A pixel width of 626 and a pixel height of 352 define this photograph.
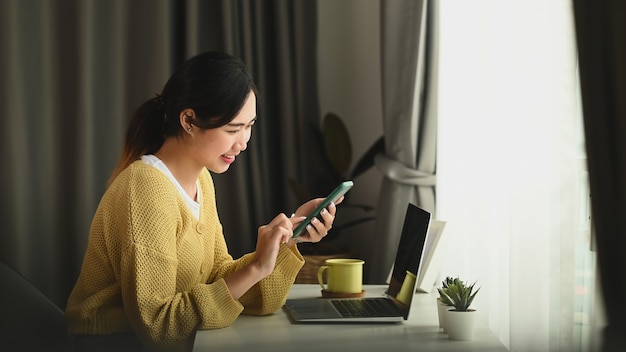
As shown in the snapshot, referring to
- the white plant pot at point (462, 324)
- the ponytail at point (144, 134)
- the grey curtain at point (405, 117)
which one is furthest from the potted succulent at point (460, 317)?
the grey curtain at point (405, 117)

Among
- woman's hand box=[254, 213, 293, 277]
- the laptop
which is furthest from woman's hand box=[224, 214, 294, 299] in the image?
the laptop

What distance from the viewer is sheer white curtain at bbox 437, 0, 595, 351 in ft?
4.52

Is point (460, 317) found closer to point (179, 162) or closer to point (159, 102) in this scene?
point (179, 162)

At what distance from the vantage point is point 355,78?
2.93 meters

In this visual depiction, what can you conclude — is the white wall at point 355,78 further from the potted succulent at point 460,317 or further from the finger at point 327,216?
the potted succulent at point 460,317

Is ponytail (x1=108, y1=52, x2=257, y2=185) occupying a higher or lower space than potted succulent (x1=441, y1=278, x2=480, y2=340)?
higher

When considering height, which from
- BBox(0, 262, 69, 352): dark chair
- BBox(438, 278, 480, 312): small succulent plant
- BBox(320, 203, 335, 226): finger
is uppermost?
BBox(320, 203, 335, 226): finger

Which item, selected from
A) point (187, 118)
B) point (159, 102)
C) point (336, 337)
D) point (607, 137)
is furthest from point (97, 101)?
point (607, 137)

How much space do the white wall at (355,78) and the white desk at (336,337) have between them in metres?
1.48

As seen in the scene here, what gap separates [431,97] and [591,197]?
136 centimetres

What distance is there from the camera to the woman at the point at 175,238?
1.29m

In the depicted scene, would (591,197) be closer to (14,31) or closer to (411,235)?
(411,235)

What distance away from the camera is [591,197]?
0.94 metres

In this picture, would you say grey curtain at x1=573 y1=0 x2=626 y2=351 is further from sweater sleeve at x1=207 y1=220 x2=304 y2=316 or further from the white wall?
the white wall
